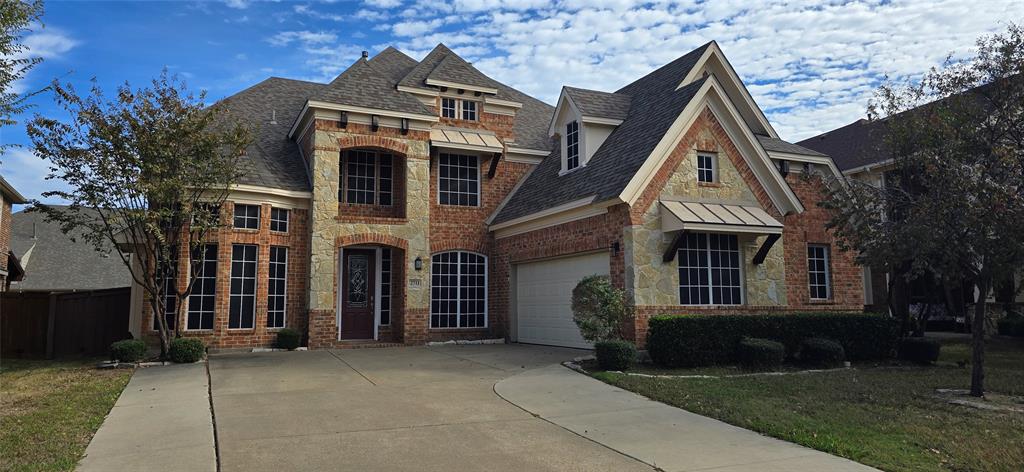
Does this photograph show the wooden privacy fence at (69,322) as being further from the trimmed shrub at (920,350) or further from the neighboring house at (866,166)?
the neighboring house at (866,166)

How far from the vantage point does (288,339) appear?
650 inches

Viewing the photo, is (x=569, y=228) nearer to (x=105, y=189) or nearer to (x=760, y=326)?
(x=760, y=326)

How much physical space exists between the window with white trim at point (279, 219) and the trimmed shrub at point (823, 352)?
1277cm

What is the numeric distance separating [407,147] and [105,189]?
288 inches

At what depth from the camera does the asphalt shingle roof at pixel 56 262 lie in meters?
28.5

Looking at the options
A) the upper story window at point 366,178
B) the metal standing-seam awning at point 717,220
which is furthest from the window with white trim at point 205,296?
the metal standing-seam awning at point 717,220

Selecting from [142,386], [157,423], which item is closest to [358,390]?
[157,423]

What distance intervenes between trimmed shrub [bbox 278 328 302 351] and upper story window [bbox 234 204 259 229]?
2.74m

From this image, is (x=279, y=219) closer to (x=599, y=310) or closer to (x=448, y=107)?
(x=448, y=107)

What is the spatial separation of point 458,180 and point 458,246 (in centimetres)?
199

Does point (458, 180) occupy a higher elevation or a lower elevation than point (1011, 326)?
higher

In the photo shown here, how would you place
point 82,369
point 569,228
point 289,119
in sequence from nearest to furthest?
point 82,369
point 569,228
point 289,119

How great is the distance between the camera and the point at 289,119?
67.3 feet

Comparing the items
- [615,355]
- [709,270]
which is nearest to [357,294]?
[615,355]
